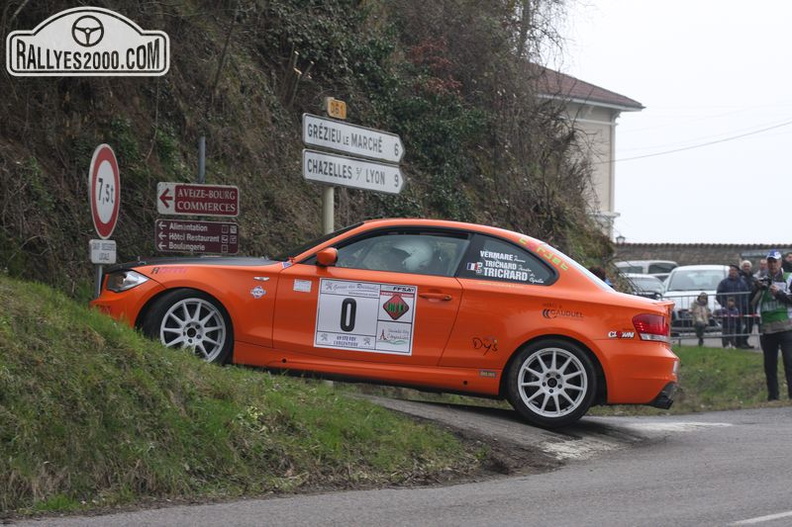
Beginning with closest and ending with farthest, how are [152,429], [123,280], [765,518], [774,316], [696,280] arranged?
[765,518]
[152,429]
[123,280]
[774,316]
[696,280]

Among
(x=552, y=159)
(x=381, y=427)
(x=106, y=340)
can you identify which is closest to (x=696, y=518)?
(x=381, y=427)

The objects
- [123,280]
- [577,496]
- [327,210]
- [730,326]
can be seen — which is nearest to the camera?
[577,496]

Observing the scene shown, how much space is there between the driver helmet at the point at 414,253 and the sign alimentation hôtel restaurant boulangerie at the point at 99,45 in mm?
2688

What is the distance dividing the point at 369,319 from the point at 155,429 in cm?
312

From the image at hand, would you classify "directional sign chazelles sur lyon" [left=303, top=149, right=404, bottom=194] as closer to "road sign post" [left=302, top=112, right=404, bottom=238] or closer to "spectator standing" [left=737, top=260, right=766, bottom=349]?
"road sign post" [left=302, top=112, right=404, bottom=238]

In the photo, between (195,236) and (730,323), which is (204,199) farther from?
(730,323)

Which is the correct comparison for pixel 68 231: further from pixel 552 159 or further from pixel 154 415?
pixel 552 159

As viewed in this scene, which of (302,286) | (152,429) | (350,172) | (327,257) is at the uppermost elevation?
(350,172)

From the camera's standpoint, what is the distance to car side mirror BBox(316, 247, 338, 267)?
1052 cm

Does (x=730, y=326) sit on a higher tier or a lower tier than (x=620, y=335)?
higher

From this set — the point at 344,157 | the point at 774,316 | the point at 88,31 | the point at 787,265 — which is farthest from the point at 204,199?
the point at 787,265

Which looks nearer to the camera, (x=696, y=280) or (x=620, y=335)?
(x=620, y=335)

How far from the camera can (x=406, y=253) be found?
10789mm

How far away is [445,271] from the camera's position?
35.1 feet
